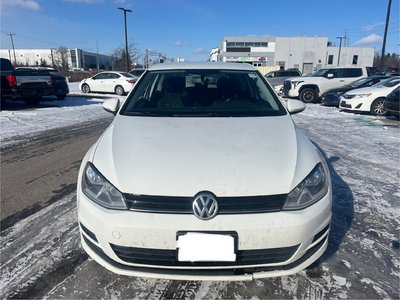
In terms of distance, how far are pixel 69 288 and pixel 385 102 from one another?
10.4 m

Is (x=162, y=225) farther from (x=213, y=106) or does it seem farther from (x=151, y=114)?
(x=213, y=106)

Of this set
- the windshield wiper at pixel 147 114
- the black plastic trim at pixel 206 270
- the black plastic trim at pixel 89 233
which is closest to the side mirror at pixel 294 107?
the windshield wiper at pixel 147 114

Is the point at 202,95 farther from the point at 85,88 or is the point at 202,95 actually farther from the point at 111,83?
the point at 85,88

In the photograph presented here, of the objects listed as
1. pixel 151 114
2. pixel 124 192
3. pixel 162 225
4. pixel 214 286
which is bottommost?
pixel 214 286

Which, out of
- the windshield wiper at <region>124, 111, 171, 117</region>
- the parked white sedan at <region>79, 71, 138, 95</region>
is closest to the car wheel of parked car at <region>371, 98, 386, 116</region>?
the windshield wiper at <region>124, 111, 171, 117</region>

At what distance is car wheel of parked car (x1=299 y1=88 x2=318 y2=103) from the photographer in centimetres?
1510

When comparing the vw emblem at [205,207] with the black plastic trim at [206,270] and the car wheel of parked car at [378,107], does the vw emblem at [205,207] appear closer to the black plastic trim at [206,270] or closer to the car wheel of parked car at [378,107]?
the black plastic trim at [206,270]

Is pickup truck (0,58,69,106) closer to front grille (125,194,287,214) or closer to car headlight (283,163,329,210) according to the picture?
front grille (125,194,287,214)

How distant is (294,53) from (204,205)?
7811 cm

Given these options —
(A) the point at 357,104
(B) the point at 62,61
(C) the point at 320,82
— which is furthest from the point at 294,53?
(A) the point at 357,104

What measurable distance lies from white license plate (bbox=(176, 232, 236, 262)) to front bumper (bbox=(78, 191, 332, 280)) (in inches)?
1.4

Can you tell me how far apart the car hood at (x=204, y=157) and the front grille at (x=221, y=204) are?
4 centimetres

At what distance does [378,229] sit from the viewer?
2.95 m

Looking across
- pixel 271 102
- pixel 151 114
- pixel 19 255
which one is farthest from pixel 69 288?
pixel 271 102
